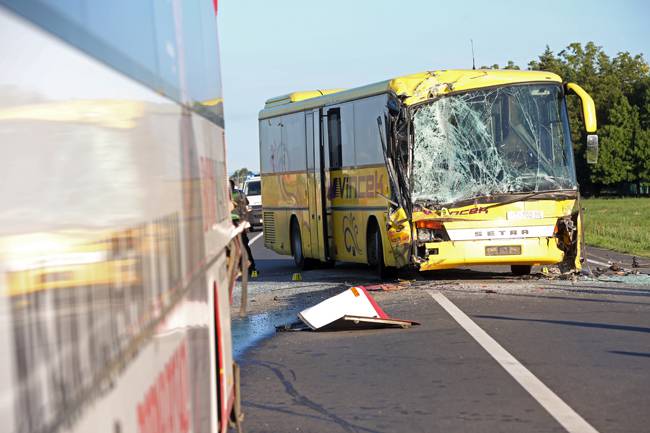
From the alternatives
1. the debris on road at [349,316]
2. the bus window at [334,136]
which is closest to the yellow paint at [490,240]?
the debris on road at [349,316]

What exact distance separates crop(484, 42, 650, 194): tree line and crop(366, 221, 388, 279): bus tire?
6937 cm

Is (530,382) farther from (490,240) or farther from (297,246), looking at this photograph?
(297,246)

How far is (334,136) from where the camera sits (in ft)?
78.2

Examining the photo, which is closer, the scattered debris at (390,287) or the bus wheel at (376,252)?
the scattered debris at (390,287)

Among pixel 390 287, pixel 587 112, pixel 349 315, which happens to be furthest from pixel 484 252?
pixel 349 315

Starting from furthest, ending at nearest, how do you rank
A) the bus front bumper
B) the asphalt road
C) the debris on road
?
the bus front bumper, the debris on road, the asphalt road

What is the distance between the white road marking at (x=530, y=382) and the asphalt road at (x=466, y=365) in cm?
1

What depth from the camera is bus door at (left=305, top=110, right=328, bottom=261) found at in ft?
80.1

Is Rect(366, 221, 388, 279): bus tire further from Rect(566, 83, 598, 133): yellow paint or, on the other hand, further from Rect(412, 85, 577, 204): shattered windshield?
Rect(566, 83, 598, 133): yellow paint

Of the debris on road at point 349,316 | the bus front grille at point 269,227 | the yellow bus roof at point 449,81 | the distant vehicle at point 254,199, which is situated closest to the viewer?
the debris on road at point 349,316

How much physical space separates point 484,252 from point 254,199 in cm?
3337

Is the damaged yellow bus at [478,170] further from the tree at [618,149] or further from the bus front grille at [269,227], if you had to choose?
the tree at [618,149]

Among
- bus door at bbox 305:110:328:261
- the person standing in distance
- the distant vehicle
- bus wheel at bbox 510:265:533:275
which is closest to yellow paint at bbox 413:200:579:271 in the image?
bus wheel at bbox 510:265:533:275

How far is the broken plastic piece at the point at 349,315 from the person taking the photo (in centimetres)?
1370
